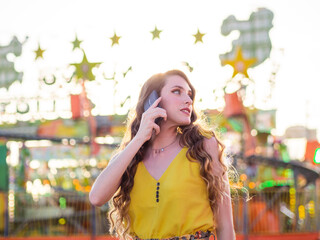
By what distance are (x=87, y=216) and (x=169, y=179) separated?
9.21 metres

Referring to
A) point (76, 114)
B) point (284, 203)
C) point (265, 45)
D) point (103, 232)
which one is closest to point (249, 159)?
point (284, 203)

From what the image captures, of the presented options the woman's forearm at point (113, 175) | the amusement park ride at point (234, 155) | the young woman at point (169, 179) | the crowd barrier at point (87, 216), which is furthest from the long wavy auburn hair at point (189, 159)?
the crowd barrier at point (87, 216)

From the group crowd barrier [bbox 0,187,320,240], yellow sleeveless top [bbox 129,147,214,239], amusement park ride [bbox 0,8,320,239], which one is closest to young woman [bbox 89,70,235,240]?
yellow sleeveless top [bbox 129,147,214,239]

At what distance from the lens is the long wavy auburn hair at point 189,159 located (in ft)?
7.37

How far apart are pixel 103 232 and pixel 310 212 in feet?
14.9

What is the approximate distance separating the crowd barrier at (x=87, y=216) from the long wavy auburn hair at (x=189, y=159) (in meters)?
8.01

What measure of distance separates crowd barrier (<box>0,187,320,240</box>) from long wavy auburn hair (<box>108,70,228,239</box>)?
801 centimetres

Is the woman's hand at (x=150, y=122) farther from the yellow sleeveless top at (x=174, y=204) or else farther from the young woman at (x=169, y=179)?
the yellow sleeveless top at (x=174, y=204)

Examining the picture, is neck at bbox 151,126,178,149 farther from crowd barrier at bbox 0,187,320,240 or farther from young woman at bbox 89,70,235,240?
crowd barrier at bbox 0,187,320,240

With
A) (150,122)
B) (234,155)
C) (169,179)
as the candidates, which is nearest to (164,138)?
(150,122)

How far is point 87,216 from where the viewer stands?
11.1 meters

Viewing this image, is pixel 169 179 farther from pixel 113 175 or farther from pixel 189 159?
pixel 113 175

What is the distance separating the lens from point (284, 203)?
38.6 ft

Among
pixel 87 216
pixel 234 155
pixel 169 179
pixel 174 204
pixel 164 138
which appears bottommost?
pixel 87 216
